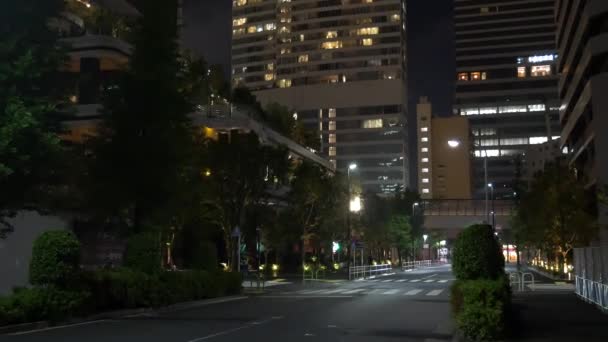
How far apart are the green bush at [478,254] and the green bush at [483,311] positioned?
97cm

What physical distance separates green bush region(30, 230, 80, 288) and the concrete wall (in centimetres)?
859

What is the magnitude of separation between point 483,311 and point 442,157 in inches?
6805

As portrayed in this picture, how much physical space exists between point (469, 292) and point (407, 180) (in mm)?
161440

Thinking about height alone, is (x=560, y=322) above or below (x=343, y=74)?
below

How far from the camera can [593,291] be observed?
85.0 ft

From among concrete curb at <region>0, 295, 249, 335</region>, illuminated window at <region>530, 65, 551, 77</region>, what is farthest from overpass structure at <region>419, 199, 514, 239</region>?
illuminated window at <region>530, 65, 551, 77</region>

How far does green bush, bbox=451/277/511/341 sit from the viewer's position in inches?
574

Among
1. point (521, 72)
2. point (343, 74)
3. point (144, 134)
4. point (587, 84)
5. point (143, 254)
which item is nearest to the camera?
point (143, 254)

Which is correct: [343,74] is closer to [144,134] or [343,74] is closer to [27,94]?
[144,134]

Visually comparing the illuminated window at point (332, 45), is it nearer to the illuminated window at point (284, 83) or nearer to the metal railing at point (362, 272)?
the illuminated window at point (284, 83)

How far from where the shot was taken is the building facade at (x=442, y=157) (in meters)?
180

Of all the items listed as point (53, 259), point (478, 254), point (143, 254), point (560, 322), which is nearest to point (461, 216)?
point (143, 254)

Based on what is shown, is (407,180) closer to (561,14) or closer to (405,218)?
(405,218)

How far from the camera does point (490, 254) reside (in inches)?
631
